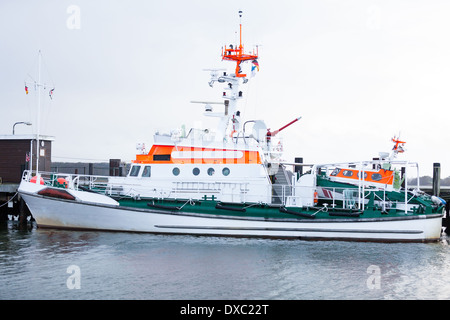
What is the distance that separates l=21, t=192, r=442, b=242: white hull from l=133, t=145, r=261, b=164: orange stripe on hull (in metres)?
2.06

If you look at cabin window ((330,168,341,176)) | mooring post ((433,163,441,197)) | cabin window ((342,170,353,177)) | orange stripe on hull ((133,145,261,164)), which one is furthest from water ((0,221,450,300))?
mooring post ((433,163,441,197))

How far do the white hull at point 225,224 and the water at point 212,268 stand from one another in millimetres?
433

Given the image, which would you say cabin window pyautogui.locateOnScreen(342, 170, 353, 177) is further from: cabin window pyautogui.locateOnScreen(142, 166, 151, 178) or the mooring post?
cabin window pyautogui.locateOnScreen(142, 166, 151, 178)

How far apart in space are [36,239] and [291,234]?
8149mm

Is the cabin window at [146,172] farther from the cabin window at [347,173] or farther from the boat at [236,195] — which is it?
the cabin window at [347,173]

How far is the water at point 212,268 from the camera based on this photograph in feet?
32.3

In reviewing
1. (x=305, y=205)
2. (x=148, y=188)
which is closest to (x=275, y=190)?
(x=305, y=205)

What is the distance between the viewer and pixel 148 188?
16938 millimetres

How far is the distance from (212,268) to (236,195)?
4.97m

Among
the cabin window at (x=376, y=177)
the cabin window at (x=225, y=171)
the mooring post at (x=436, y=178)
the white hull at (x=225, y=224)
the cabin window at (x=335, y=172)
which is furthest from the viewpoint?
the mooring post at (x=436, y=178)

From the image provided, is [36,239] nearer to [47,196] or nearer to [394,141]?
[47,196]

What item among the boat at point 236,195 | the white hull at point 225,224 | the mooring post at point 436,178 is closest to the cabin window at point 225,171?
the boat at point 236,195

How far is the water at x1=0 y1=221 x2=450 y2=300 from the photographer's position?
9.84m

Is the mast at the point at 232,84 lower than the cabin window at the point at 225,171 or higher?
higher
